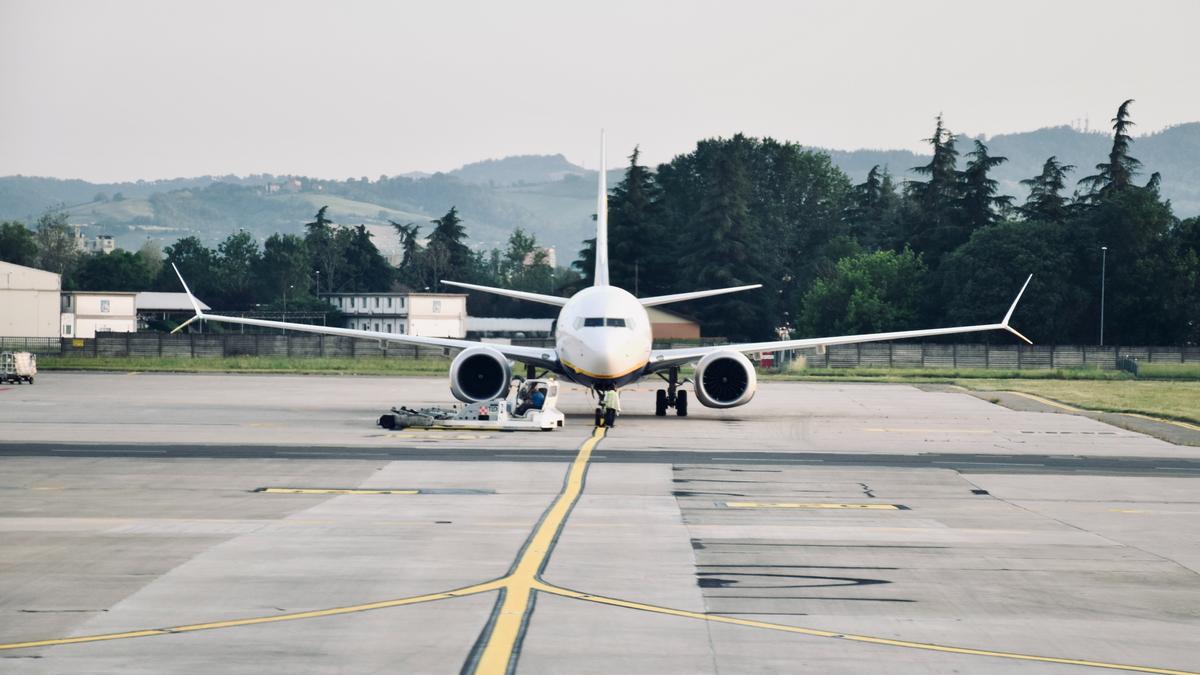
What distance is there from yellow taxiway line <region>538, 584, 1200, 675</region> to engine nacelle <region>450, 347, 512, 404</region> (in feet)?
95.3

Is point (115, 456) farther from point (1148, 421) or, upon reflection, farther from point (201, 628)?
point (1148, 421)

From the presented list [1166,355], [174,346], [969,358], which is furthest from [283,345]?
[1166,355]

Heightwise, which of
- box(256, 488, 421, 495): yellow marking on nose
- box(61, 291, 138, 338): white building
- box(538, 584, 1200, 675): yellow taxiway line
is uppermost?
box(61, 291, 138, 338): white building

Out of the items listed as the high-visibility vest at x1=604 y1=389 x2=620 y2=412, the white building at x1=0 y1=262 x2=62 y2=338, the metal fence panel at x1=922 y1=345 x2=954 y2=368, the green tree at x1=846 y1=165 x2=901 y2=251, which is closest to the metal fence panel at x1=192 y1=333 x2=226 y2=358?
the white building at x1=0 y1=262 x2=62 y2=338

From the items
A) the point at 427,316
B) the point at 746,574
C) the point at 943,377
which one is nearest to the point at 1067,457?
the point at 746,574

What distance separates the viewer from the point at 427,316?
512 feet

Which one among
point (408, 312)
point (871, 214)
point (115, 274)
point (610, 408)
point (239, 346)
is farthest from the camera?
point (115, 274)

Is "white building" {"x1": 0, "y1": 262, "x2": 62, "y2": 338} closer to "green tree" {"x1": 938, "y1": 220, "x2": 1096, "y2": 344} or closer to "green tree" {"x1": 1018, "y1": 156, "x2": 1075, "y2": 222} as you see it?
"green tree" {"x1": 938, "y1": 220, "x2": 1096, "y2": 344}

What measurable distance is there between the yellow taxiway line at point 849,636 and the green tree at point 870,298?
10741 cm

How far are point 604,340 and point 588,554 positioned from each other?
23789mm

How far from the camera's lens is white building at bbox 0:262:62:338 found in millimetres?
117419

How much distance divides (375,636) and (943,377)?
71001 millimetres

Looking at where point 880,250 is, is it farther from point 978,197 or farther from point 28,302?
point 28,302

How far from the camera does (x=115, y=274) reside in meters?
187
